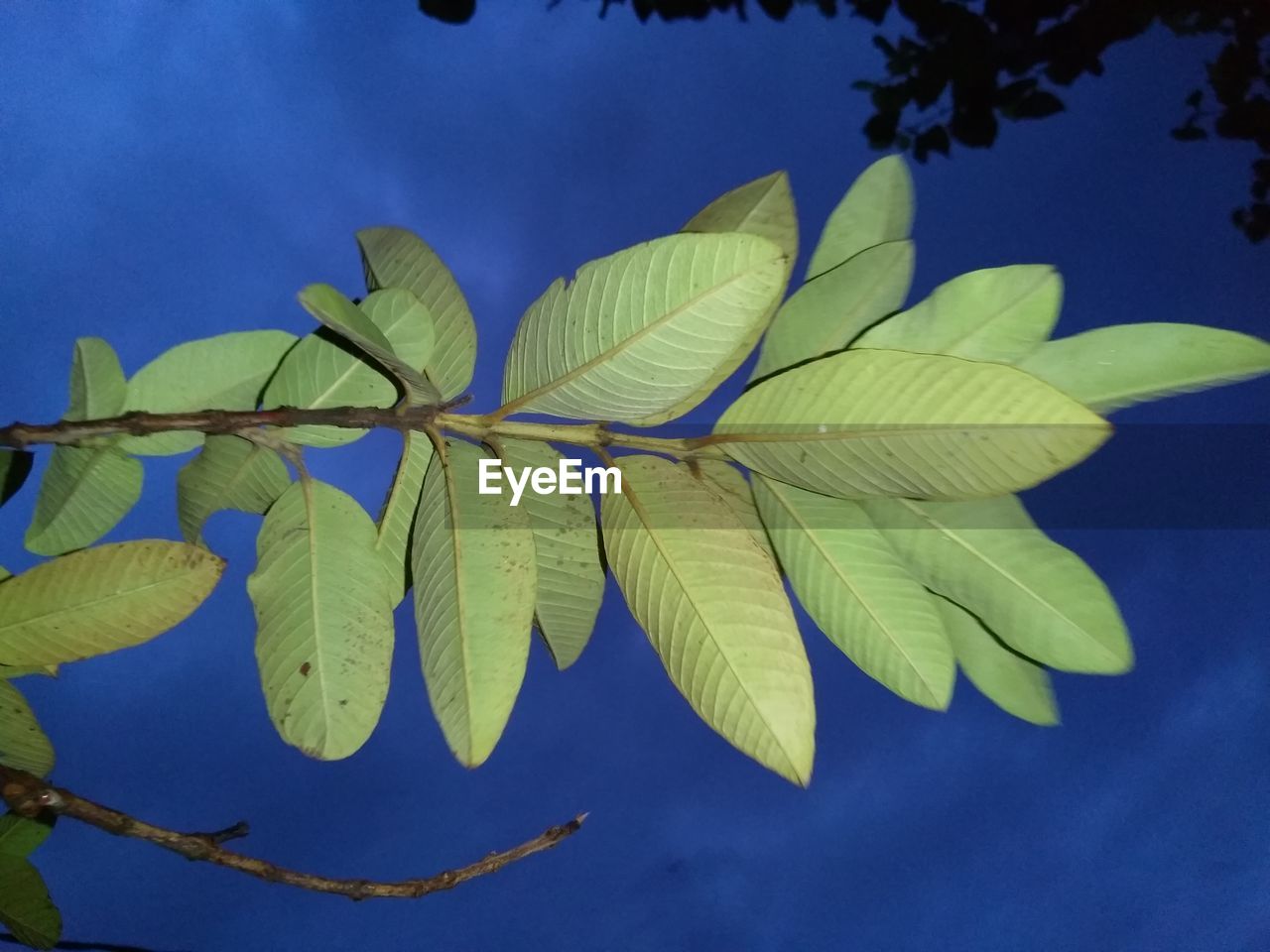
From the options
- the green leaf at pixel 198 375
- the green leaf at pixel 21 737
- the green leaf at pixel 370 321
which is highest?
the green leaf at pixel 198 375

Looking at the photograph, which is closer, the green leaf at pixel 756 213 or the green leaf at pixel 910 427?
the green leaf at pixel 910 427

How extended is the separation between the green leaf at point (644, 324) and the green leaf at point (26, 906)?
531 millimetres

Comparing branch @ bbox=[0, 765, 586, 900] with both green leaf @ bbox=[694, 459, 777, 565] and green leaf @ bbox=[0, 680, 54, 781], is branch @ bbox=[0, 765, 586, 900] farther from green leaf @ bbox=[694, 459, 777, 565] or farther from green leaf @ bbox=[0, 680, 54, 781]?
green leaf @ bbox=[694, 459, 777, 565]

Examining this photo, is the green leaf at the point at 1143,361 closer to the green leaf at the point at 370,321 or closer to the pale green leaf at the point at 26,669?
the green leaf at the point at 370,321

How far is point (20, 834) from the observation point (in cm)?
71

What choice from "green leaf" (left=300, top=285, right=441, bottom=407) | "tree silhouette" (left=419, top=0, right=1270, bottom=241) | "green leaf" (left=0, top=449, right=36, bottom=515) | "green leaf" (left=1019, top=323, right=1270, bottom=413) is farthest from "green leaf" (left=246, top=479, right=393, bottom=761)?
"tree silhouette" (left=419, top=0, right=1270, bottom=241)

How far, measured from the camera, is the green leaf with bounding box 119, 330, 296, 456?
0.61 metres

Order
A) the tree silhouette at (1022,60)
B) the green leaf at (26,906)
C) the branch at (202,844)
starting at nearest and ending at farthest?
the branch at (202,844) < the green leaf at (26,906) < the tree silhouette at (1022,60)

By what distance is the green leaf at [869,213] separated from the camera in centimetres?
62

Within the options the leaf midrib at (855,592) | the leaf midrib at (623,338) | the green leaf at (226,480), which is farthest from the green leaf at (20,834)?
the leaf midrib at (855,592)

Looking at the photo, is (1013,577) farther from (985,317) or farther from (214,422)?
(214,422)

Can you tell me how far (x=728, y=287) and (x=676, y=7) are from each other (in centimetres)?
85

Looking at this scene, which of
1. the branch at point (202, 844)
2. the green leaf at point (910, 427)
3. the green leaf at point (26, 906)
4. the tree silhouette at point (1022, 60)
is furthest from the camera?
the tree silhouette at point (1022, 60)

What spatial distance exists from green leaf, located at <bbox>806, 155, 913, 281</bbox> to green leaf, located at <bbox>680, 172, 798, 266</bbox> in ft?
0.13
